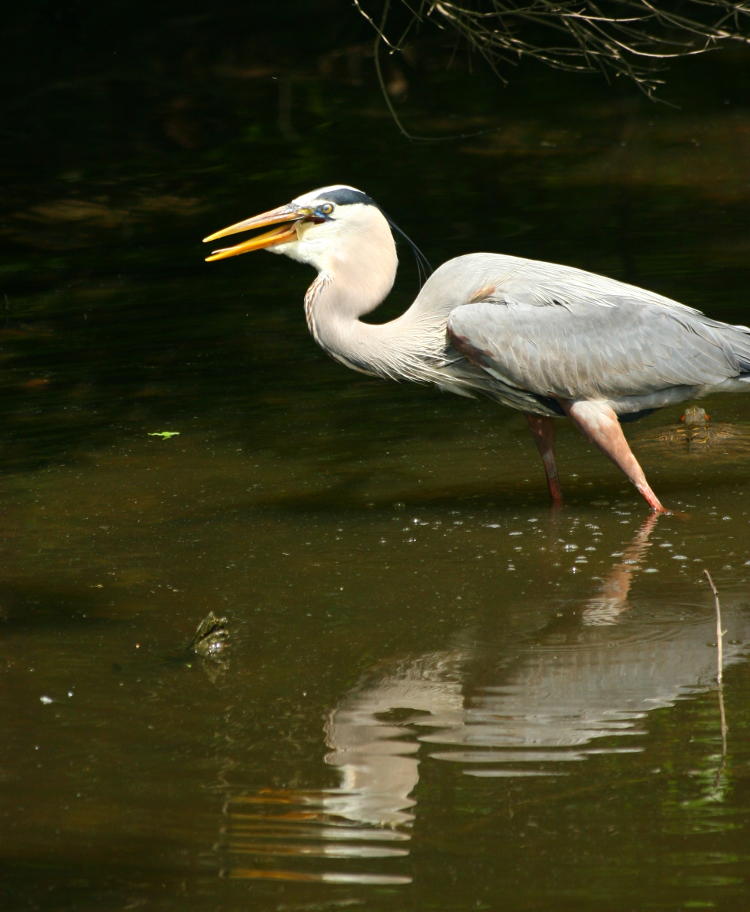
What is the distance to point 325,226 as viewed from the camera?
7.42 m

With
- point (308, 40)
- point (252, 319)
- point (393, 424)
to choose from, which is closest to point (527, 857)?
point (393, 424)

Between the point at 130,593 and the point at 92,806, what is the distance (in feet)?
6.54

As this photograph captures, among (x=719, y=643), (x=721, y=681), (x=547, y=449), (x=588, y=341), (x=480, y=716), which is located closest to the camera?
(x=719, y=643)

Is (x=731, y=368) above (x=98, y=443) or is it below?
above

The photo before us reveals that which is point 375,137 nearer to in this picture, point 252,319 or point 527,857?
point 252,319

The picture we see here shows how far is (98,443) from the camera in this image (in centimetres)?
872

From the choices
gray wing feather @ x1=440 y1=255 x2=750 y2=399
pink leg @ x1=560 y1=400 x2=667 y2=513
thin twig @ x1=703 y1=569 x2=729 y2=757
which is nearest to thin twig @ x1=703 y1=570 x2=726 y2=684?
thin twig @ x1=703 y1=569 x2=729 y2=757

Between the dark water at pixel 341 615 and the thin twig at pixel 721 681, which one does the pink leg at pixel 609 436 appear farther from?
the thin twig at pixel 721 681

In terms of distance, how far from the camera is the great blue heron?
23.9ft

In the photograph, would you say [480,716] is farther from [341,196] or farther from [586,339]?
[341,196]

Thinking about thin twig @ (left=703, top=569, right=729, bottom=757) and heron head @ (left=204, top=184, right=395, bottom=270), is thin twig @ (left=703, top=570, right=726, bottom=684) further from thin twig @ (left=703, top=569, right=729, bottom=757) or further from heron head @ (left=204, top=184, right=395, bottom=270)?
heron head @ (left=204, top=184, right=395, bottom=270)

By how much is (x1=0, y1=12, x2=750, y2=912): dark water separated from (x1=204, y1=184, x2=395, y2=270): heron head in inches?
46.9

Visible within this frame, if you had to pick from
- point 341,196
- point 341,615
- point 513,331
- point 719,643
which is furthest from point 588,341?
point 719,643

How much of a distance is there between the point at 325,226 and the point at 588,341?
1.31 metres
